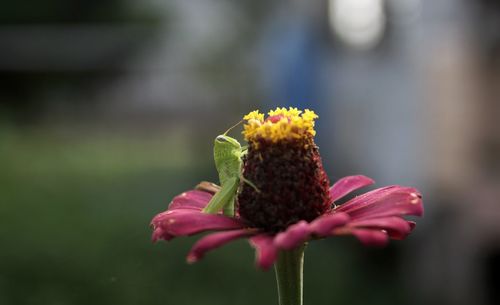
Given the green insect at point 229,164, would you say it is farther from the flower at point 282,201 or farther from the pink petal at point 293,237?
the pink petal at point 293,237

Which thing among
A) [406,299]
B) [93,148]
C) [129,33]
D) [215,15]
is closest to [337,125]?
[406,299]

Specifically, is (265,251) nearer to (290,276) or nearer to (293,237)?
(293,237)

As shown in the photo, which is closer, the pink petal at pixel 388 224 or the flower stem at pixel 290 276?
the pink petal at pixel 388 224

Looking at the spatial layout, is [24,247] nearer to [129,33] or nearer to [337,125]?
[337,125]

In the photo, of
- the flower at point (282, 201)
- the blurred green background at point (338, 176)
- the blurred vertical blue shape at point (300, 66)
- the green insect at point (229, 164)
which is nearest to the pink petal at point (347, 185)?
the flower at point (282, 201)

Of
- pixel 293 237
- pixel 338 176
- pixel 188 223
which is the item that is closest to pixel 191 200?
pixel 188 223

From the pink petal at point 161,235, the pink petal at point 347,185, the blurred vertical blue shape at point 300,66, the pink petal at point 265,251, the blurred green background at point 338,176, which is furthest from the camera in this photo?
the blurred vertical blue shape at point 300,66
